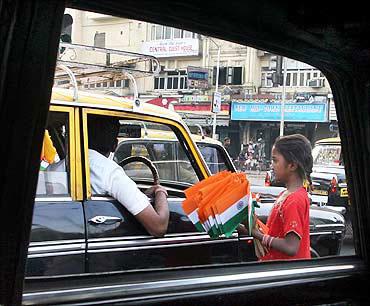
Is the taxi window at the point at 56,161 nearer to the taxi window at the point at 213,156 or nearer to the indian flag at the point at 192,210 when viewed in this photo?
the indian flag at the point at 192,210

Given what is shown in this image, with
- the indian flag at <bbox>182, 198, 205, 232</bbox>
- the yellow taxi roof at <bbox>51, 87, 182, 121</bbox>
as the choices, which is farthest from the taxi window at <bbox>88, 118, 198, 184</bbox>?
the indian flag at <bbox>182, 198, 205, 232</bbox>

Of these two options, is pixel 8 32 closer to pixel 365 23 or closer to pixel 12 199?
pixel 12 199

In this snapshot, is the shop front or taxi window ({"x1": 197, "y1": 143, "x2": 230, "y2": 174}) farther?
the shop front

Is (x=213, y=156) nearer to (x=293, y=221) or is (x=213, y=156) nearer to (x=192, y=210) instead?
(x=192, y=210)

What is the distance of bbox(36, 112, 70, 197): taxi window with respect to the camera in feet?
9.67

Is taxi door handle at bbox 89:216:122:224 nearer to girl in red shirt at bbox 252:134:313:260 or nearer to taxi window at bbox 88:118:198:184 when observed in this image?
girl in red shirt at bbox 252:134:313:260

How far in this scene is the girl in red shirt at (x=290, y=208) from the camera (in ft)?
8.41

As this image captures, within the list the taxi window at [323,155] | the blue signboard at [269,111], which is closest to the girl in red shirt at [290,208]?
the taxi window at [323,155]

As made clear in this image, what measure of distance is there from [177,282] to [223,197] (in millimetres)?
1140

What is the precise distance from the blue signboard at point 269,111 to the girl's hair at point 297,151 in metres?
23.0

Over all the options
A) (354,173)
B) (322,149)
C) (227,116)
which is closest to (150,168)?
(354,173)

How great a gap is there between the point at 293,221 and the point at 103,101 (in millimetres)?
1335

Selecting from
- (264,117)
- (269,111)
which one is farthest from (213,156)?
(269,111)

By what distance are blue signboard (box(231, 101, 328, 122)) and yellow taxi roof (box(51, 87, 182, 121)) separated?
2243cm
